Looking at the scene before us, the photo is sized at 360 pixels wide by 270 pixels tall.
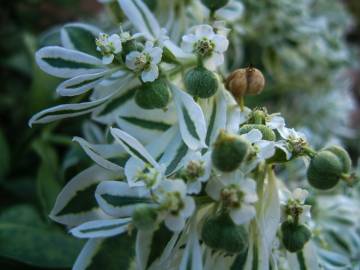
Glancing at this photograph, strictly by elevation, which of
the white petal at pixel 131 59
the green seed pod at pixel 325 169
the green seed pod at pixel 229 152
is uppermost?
the white petal at pixel 131 59

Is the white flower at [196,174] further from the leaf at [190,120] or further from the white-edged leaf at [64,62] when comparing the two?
the white-edged leaf at [64,62]

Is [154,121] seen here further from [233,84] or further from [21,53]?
[21,53]

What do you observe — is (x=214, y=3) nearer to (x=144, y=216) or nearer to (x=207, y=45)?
(x=207, y=45)

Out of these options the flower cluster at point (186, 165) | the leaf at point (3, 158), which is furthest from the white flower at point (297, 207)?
the leaf at point (3, 158)

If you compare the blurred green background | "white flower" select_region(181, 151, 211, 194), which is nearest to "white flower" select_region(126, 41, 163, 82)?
"white flower" select_region(181, 151, 211, 194)

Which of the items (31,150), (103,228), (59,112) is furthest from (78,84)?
(31,150)

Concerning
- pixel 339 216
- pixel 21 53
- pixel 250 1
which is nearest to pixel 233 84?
pixel 339 216

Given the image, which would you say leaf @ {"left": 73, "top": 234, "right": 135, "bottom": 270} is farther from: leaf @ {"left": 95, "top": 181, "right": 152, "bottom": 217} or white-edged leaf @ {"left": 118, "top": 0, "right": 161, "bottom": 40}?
white-edged leaf @ {"left": 118, "top": 0, "right": 161, "bottom": 40}
